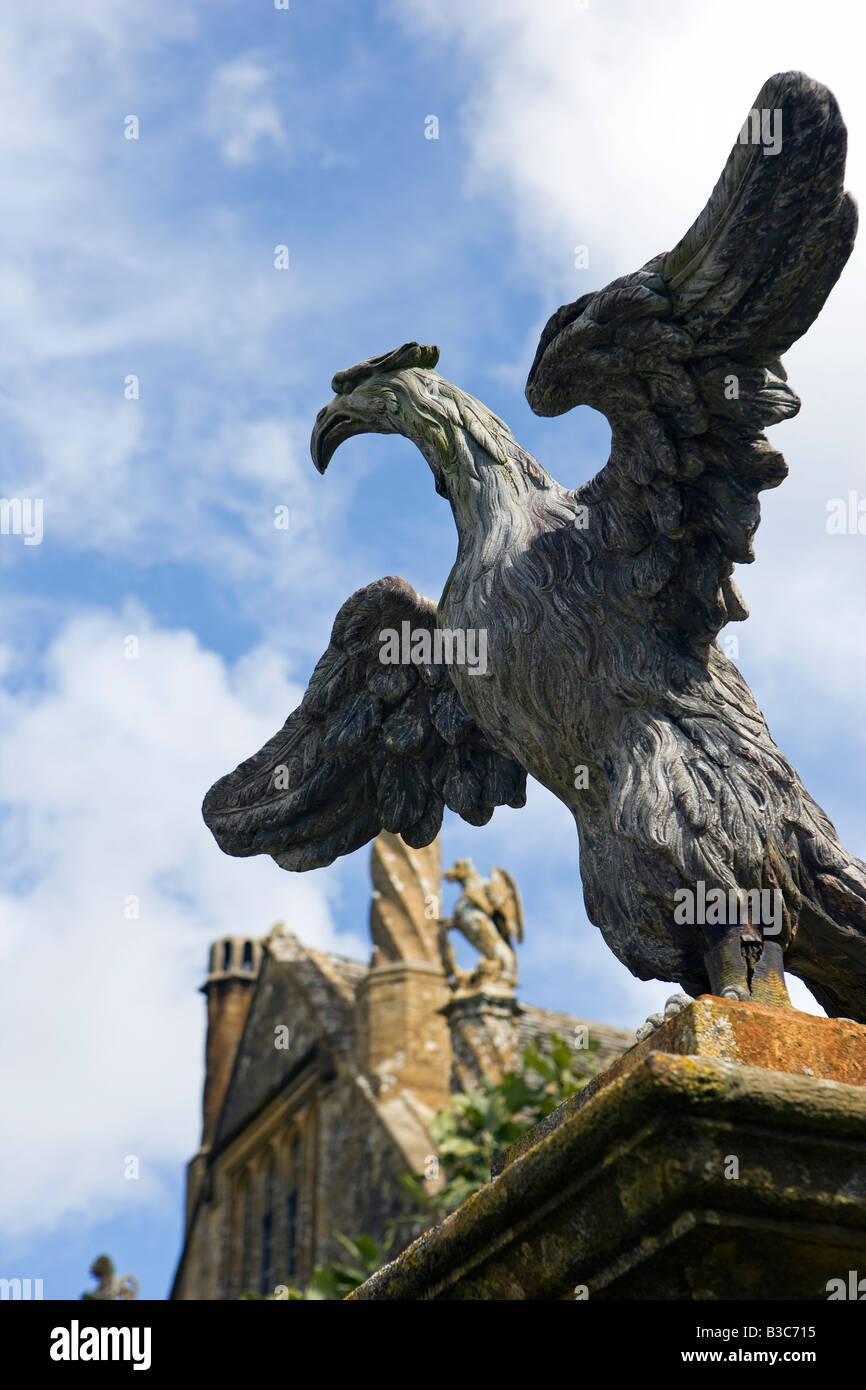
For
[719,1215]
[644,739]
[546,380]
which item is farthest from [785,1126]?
[546,380]

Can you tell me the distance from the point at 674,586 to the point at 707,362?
52 centimetres

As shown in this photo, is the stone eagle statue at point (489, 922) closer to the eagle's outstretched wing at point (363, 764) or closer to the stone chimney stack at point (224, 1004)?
the stone chimney stack at point (224, 1004)

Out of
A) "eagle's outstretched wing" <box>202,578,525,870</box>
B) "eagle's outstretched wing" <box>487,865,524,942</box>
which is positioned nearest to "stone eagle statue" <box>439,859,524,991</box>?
"eagle's outstretched wing" <box>487,865,524,942</box>

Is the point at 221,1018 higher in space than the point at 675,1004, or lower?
higher

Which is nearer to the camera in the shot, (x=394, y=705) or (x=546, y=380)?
(x=546, y=380)

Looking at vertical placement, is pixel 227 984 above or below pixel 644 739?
above

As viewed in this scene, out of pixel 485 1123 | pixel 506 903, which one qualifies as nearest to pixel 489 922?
pixel 506 903

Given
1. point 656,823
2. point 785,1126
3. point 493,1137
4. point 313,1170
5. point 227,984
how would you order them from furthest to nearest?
point 227,984, point 313,1170, point 493,1137, point 656,823, point 785,1126

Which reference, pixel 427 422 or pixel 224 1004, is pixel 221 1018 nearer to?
pixel 224 1004

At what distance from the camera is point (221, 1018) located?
3838cm

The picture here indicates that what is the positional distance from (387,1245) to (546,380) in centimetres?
1647

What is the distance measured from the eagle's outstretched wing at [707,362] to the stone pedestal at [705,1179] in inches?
47.1

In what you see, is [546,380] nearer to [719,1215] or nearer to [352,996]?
[719,1215]
